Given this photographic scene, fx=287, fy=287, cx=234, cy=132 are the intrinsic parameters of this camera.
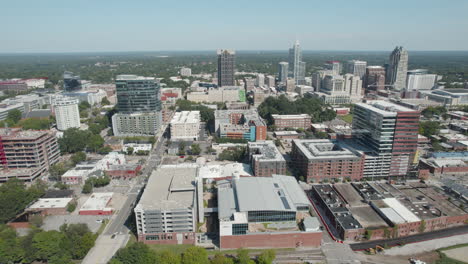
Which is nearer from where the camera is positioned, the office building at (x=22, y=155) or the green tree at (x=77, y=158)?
the office building at (x=22, y=155)

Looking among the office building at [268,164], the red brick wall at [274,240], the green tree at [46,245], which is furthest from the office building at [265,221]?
the green tree at [46,245]

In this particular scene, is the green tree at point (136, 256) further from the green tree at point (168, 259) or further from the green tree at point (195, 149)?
the green tree at point (195, 149)

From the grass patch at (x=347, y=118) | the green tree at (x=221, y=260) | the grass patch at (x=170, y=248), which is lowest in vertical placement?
the grass patch at (x=170, y=248)

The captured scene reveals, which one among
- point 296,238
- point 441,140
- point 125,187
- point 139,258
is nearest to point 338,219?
point 296,238

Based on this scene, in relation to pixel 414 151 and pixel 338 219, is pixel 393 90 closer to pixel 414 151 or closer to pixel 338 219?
pixel 414 151

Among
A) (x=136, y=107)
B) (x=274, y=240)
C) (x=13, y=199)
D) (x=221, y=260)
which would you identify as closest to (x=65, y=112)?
(x=136, y=107)

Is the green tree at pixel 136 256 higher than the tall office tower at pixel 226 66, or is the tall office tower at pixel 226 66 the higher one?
A: the tall office tower at pixel 226 66
